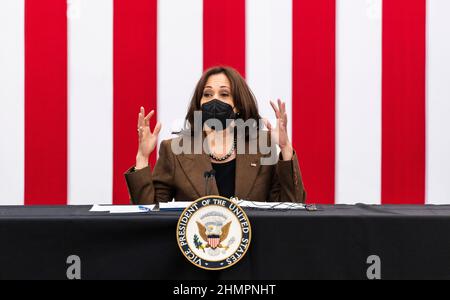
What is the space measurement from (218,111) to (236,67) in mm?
572

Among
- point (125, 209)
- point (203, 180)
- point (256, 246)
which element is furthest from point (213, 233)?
point (203, 180)

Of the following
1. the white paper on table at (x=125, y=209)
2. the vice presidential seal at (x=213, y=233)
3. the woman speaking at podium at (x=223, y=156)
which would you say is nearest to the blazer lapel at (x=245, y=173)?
the woman speaking at podium at (x=223, y=156)

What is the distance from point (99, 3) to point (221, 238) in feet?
4.65

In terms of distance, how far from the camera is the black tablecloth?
48.5 inches

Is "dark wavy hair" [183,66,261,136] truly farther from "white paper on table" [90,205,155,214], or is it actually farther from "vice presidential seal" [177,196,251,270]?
"vice presidential seal" [177,196,251,270]

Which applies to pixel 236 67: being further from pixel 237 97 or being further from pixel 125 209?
pixel 125 209

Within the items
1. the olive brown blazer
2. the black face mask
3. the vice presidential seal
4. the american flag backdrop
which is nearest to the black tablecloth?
the vice presidential seal

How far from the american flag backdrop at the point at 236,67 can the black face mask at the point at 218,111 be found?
0.52m

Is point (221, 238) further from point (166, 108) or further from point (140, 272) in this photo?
point (166, 108)

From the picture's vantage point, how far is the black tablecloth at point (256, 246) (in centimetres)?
123

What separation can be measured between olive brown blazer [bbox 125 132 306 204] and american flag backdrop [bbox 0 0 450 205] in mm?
435

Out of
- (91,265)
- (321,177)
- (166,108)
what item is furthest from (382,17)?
(91,265)

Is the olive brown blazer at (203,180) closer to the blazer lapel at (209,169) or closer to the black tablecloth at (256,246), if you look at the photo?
the blazer lapel at (209,169)

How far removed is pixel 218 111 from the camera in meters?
1.72
